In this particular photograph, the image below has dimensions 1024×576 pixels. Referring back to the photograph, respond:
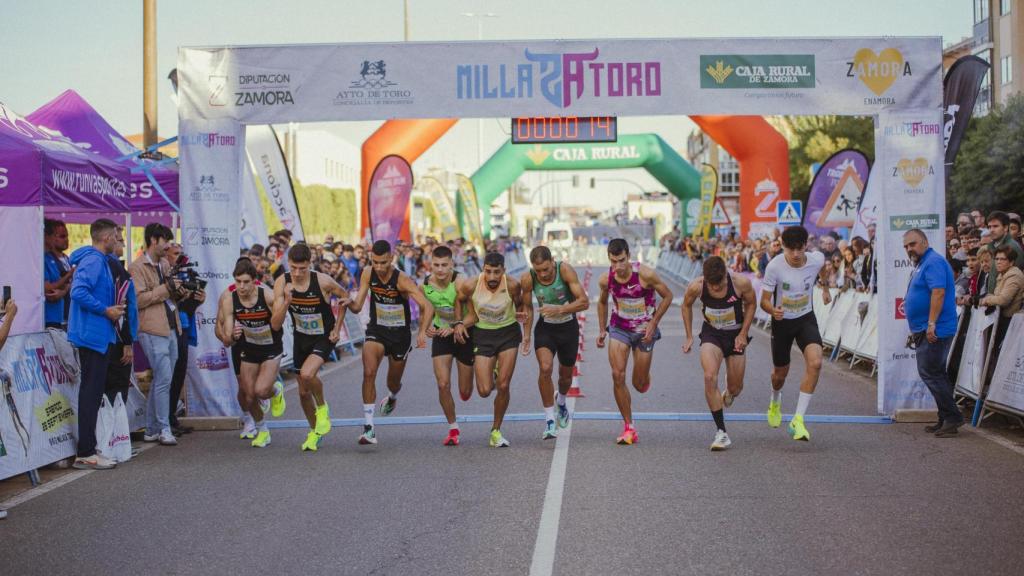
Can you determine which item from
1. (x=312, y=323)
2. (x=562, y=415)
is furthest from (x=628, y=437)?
(x=312, y=323)

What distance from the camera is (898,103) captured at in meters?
11.6

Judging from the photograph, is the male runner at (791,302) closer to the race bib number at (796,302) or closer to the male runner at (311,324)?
the race bib number at (796,302)

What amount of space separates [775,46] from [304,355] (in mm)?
5913

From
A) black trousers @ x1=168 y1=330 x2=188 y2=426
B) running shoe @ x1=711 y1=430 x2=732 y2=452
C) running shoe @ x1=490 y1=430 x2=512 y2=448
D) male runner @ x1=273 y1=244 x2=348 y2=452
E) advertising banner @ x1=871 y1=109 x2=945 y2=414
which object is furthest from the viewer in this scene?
advertising banner @ x1=871 y1=109 x2=945 y2=414

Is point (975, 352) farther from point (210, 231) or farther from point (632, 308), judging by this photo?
point (210, 231)

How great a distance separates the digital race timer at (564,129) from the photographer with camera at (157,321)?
4067 millimetres

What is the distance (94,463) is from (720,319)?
225 inches

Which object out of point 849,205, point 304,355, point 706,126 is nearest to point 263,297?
point 304,355

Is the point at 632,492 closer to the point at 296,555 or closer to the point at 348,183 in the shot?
the point at 296,555

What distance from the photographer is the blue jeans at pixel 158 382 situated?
10.7 m

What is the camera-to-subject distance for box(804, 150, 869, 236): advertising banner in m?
23.3

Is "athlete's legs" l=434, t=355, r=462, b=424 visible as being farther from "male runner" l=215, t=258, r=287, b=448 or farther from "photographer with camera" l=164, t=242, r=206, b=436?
"photographer with camera" l=164, t=242, r=206, b=436

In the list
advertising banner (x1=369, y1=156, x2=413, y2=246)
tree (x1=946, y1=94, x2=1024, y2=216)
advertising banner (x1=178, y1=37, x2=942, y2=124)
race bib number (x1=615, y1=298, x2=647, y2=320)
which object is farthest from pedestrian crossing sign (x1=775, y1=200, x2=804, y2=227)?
race bib number (x1=615, y1=298, x2=647, y2=320)

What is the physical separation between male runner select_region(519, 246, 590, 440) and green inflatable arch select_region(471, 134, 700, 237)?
3074cm
